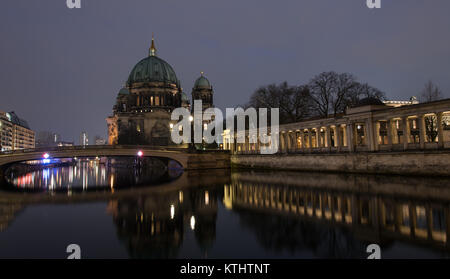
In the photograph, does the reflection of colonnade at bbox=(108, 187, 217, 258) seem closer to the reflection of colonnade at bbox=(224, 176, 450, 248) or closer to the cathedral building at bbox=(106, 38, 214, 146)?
the reflection of colonnade at bbox=(224, 176, 450, 248)

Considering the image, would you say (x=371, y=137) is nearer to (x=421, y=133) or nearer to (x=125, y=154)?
(x=421, y=133)

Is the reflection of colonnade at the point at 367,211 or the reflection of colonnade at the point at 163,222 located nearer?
the reflection of colonnade at the point at 163,222

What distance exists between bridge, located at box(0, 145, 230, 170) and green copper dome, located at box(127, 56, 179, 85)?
64004mm

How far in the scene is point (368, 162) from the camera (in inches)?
1267

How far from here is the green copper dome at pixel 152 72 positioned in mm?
108831

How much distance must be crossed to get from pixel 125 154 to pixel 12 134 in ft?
398

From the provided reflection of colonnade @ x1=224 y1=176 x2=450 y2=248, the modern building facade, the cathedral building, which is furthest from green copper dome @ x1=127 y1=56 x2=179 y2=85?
reflection of colonnade @ x1=224 y1=176 x2=450 y2=248

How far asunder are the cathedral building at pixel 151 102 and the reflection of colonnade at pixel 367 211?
7809 cm

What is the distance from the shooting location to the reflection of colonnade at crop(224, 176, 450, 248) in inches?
390

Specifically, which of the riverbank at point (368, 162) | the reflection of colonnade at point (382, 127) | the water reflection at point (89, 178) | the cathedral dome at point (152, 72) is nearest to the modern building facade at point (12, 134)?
the cathedral dome at point (152, 72)

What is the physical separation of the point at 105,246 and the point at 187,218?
4.41 m

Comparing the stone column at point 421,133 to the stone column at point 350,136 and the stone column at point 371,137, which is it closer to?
the stone column at point 371,137
